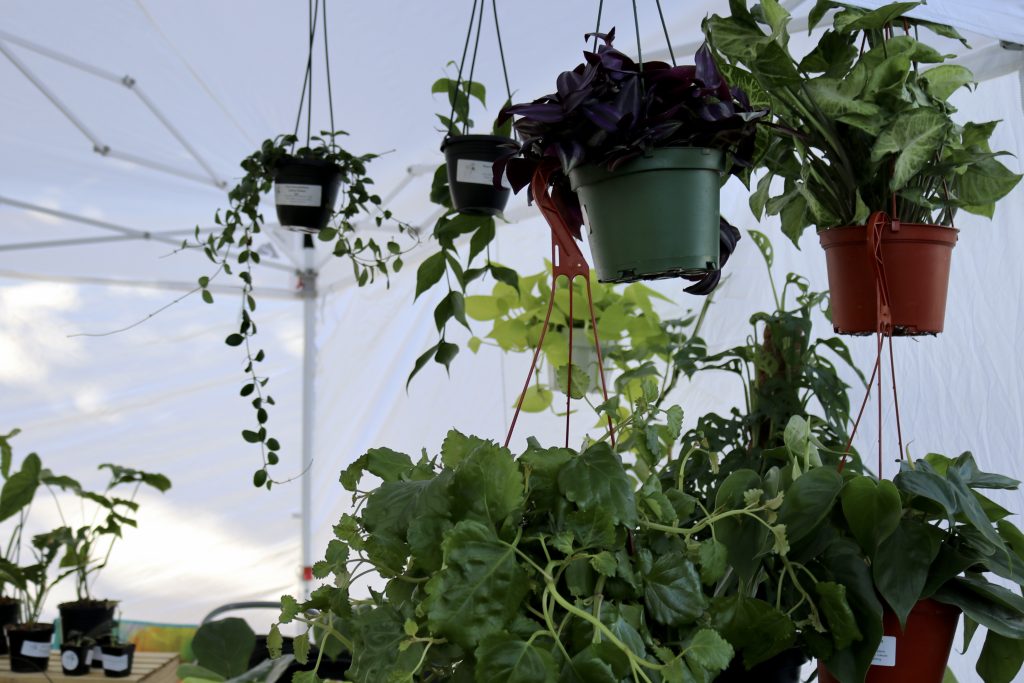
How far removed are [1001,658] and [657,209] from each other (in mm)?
443

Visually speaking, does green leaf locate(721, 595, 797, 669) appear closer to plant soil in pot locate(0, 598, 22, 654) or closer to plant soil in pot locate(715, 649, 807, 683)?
plant soil in pot locate(715, 649, 807, 683)

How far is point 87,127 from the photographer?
270 centimetres

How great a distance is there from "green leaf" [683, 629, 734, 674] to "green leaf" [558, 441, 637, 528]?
0.27 ft

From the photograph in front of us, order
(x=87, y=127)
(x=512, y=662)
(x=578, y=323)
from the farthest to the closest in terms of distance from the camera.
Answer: (x=87, y=127)
(x=578, y=323)
(x=512, y=662)

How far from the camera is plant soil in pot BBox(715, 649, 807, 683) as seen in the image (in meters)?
0.71

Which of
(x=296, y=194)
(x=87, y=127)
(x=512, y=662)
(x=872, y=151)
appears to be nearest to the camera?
(x=512, y=662)

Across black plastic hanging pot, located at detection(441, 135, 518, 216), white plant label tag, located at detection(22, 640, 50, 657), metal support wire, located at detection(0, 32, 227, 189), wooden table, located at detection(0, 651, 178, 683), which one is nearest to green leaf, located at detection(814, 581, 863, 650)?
black plastic hanging pot, located at detection(441, 135, 518, 216)

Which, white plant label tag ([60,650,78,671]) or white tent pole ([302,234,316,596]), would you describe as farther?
white tent pole ([302,234,316,596])

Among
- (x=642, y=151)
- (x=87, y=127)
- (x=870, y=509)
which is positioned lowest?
(x=870, y=509)

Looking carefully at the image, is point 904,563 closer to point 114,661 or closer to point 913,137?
point 913,137

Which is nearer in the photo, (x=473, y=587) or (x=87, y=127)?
(x=473, y=587)

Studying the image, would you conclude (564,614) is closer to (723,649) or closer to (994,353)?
(723,649)

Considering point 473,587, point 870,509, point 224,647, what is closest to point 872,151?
point 870,509

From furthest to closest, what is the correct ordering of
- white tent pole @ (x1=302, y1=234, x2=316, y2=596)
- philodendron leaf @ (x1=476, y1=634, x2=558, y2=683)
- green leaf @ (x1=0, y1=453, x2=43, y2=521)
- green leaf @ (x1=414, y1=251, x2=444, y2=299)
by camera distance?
white tent pole @ (x1=302, y1=234, x2=316, y2=596) < green leaf @ (x1=0, y1=453, x2=43, y2=521) < green leaf @ (x1=414, y1=251, x2=444, y2=299) < philodendron leaf @ (x1=476, y1=634, x2=558, y2=683)
